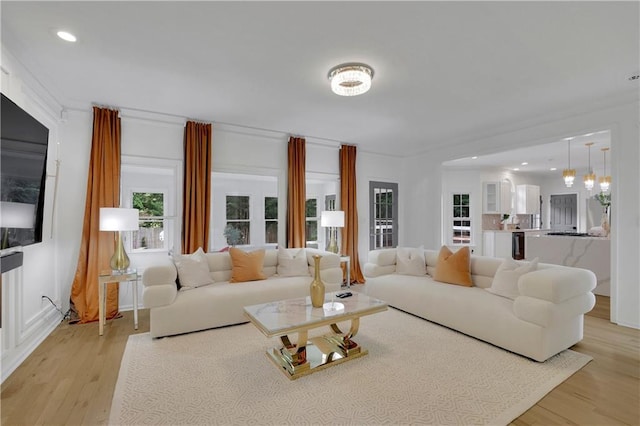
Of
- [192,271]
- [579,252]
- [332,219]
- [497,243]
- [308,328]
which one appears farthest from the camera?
[497,243]

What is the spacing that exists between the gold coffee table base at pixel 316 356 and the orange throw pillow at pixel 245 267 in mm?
1324

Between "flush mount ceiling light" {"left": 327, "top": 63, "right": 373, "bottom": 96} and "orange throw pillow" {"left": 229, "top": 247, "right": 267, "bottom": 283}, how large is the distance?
232 centimetres

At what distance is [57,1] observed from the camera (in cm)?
206

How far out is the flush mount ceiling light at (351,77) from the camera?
2.86 meters

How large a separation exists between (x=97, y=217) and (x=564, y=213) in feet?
36.6

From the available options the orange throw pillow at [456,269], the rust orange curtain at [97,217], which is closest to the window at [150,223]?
the rust orange curtain at [97,217]

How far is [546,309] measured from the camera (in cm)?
263

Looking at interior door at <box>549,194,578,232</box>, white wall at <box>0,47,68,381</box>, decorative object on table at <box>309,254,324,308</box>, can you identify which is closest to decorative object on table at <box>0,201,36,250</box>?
white wall at <box>0,47,68,381</box>

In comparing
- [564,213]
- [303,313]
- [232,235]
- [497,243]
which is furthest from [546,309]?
[564,213]

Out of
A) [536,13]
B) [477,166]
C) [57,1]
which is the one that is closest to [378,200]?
[477,166]

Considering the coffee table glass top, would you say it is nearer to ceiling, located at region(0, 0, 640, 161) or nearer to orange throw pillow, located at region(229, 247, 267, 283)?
orange throw pillow, located at region(229, 247, 267, 283)

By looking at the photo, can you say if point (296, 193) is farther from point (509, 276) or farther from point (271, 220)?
point (509, 276)

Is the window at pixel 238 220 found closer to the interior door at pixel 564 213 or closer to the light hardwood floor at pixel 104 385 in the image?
the light hardwood floor at pixel 104 385

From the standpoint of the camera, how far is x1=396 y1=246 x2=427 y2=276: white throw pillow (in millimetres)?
4379
